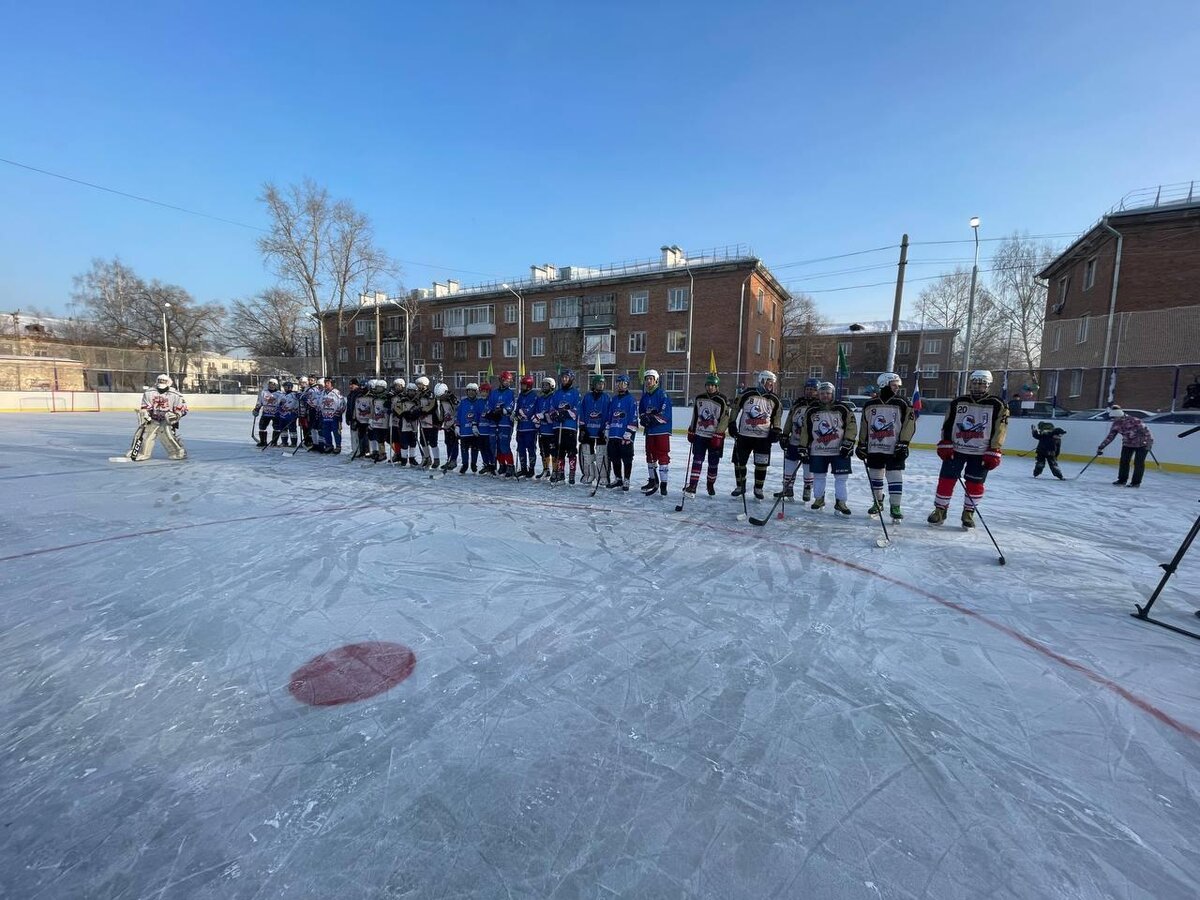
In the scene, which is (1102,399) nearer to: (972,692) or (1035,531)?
(1035,531)

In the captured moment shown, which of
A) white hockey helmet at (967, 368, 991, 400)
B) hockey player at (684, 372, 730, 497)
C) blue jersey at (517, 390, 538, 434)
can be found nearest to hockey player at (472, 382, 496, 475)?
blue jersey at (517, 390, 538, 434)

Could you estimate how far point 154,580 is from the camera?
4.26 meters

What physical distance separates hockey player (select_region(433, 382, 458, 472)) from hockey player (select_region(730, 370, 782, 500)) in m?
5.79

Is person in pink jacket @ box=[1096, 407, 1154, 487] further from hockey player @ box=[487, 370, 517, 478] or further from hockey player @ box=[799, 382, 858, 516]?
hockey player @ box=[487, 370, 517, 478]

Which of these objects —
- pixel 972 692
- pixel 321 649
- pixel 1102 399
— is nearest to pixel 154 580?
pixel 321 649

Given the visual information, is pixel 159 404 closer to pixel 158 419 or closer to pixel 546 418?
pixel 158 419

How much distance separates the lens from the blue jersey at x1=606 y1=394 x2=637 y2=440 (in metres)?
8.54

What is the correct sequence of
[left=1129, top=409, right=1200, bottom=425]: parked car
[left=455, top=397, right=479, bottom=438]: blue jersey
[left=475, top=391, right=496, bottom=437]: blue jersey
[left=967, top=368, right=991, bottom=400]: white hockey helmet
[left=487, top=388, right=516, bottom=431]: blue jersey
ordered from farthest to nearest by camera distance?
[left=1129, top=409, right=1200, bottom=425]: parked car, [left=455, top=397, right=479, bottom=438]: blue jersey, [left=475, top=391, right=496, bottom=437]: blue jersey, [left=487, top=388, right=516, bottom=431]: blue jersey, [left=967, top=368, right=991, bottom=400]: white hockey helmet

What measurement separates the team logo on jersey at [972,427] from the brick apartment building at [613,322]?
2144cm

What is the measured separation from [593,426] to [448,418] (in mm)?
3524

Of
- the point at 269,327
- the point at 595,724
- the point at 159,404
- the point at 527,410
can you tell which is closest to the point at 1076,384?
the point at 527,410

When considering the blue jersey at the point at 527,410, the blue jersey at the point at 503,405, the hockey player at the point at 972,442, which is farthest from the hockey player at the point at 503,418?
the hockey player at the point at 972,442

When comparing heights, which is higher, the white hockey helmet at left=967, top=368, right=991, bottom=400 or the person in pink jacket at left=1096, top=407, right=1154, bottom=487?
the white hockey helmet at left=967, top=368, right=991, bottom=400

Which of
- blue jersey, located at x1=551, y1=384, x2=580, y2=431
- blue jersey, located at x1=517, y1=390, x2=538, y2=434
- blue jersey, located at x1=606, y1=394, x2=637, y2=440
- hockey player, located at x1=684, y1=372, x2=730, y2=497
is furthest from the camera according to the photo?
blue jersey, located at x1=517, y1=390, x2=538, y2=434
